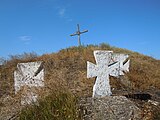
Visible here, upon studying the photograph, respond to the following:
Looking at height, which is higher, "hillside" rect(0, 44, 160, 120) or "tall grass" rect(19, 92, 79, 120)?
"hillside" rect(0, 44, 160, 120)

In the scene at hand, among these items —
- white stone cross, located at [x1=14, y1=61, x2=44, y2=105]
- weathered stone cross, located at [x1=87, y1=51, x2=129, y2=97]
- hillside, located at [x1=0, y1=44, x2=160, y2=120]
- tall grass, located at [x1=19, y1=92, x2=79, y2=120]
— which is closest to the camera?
tall grass, located at [x1=19, y1=92, x2=79, y2=120]

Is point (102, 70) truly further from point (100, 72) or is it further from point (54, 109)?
point (54, 109)

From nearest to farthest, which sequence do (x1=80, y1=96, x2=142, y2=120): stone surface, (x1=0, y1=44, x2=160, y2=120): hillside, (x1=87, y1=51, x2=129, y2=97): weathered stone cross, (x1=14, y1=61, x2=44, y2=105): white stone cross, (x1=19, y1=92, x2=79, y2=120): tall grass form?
(x1=19, y1=92, x2=79, y2=120): tall grass < (x1=80, y1=96, x2=142, y2=120): stone surface < (x1=0, y1=44, x2=160, y2=120): hillside < (x1=14, y1=61, x2=44, y2=105): white stone cross < (x1=87, y1=51, x2=129, y2=97): weathered stone cross

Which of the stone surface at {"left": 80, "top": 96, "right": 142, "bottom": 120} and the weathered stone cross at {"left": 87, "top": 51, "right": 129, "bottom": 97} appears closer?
the stone surface at {"left": 80, "top": 96, "right": 142, "bottom": 120}

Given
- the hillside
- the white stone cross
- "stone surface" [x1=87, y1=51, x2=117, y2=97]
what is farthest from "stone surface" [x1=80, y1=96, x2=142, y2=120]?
the white stone cross

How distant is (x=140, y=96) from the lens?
23.1 ft

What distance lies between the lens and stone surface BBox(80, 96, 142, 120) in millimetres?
5328

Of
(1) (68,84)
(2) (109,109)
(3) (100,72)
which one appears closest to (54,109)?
(2) (109,109)

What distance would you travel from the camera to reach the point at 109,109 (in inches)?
219

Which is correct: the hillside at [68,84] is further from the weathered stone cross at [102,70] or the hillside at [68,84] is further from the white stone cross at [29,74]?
the weathered stone cross at [102,70]

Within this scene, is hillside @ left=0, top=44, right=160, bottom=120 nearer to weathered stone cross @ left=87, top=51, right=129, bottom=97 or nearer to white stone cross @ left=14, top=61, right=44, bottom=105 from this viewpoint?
white stone cross @ left=14, top=61, right=44, bottom=105

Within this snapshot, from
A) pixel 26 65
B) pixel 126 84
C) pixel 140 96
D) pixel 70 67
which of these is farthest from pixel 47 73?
pixel 140 96

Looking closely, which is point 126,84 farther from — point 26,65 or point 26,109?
point 26,109

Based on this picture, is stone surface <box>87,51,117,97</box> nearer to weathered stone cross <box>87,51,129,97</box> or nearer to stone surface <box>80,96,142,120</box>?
weathered stone cross <box>87,51,129,97</box>
